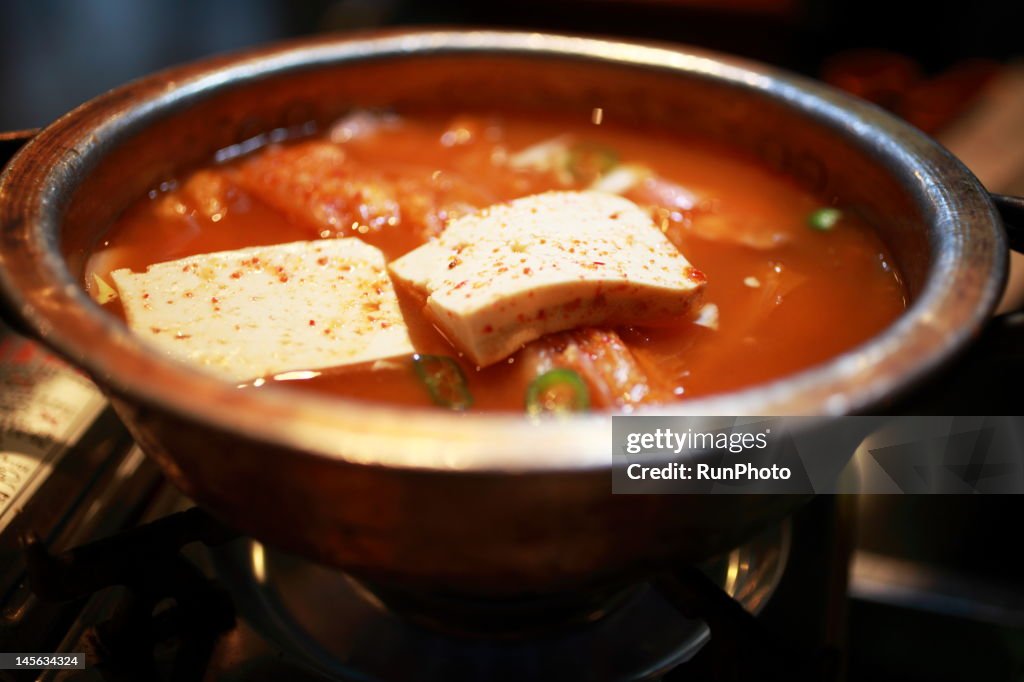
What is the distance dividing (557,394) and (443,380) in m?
0.20

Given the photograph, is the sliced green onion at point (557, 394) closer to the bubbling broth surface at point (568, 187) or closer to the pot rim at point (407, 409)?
the bubbling broth surface at point (568, 187)

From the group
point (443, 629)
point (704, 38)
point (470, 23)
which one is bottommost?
point (443, 629)

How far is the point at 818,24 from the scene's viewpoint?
15.9 feet

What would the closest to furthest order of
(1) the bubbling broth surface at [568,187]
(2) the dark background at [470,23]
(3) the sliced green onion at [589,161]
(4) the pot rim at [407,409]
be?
(4) the pot rim at [407,409]
(1) the bubbling broth surface at [568,187]
(3) the sliced green onion at [589,161]
(2) the dark background at [470,23]

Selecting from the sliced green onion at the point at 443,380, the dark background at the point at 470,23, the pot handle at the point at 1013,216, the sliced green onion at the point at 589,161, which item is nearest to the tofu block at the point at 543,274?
the sliced green onion at the point at 443,380

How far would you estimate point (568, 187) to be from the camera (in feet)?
7.05

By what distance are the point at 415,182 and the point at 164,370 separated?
3.85ft

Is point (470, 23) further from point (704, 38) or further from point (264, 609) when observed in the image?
point (264, 609)

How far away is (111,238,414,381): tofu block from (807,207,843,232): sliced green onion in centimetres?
102

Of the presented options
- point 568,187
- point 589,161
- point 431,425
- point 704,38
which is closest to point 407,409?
point 431,425

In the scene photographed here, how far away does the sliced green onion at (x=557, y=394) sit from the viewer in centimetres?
131

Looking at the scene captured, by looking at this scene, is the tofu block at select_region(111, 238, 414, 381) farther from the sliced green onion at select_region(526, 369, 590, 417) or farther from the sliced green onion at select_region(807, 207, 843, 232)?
the sliced green onion at select_region(807, 207, 843, 232)

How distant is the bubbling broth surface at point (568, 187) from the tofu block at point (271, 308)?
0.04 m

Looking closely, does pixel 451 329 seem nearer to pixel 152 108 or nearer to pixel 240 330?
pixel 240 330
